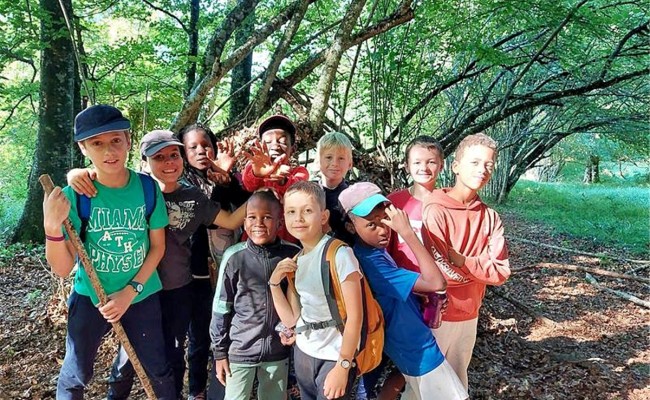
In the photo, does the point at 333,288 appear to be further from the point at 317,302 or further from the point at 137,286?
the point at 137,286

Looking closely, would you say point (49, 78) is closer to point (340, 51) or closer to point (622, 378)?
point (340, 51)

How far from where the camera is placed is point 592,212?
14703 mm

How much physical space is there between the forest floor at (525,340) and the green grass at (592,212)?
3.78 meters

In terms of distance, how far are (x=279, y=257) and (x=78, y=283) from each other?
1.13 metres

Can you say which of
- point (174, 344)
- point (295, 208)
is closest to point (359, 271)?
point (295, 208)

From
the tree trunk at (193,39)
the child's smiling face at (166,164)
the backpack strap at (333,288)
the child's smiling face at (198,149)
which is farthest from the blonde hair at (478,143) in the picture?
the tree trunk at (193,39)

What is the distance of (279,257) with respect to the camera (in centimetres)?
257

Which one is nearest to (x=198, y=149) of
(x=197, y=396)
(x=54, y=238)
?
(x=54, y=238)

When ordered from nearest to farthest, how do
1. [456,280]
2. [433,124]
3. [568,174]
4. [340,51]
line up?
[456,280], [340,51], [433,124], [568,174]

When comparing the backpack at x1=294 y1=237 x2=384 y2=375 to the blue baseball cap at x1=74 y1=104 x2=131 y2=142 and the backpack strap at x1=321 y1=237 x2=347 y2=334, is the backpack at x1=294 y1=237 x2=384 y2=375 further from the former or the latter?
the blue baseball cap at x1=74 y1=104 x2=131 y2=142

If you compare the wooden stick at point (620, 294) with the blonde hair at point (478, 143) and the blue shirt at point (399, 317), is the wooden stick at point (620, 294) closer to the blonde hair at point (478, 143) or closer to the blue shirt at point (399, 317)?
the blonde hair at point (478, 143)

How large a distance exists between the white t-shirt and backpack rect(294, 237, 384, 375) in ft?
0.10

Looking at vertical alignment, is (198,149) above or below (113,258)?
above

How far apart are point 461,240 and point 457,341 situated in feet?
2.11
